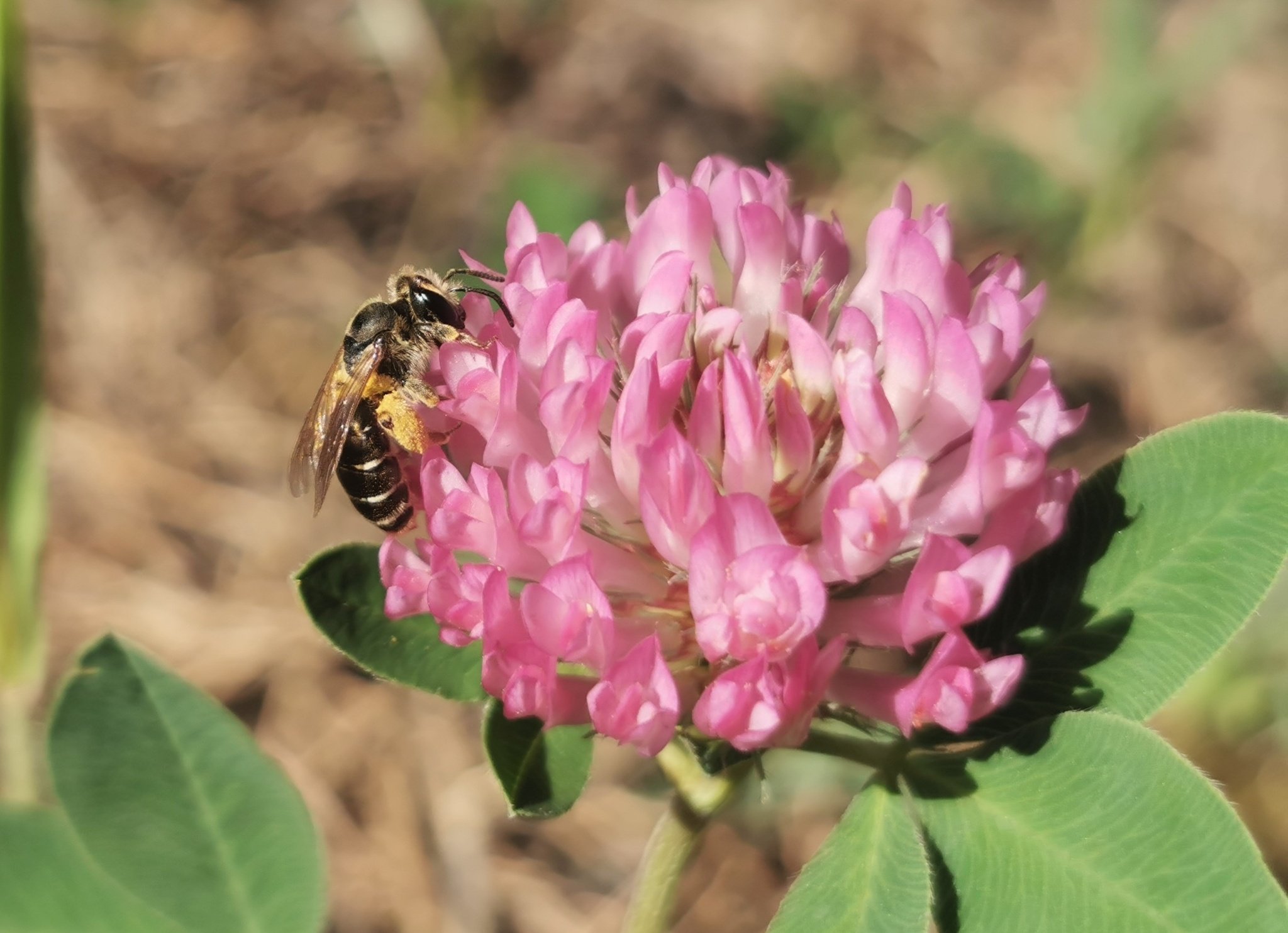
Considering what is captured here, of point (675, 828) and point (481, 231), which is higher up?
point (675, 828)

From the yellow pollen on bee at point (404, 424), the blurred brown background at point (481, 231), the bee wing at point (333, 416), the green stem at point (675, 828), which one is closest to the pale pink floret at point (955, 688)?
the green stem at point (675, 828)

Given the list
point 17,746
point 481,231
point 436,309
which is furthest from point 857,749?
point 481,231

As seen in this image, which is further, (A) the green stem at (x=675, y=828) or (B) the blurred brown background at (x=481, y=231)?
(B) the blurred brown background at (x=481, y=231)

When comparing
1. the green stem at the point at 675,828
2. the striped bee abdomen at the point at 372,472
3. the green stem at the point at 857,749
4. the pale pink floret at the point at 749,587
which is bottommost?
the green stem at the point at 675,828

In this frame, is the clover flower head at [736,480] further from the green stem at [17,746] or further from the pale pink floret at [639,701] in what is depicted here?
the green stem at [17,746]

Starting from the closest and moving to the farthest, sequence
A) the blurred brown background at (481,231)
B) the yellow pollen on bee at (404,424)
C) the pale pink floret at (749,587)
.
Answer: the pale pink floret at (749,587)
the yellow pollen on bee at (404,424)
the blurred brown background at (481,231)

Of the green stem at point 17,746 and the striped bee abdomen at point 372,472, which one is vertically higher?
the striped bee abdomen at point 372,472

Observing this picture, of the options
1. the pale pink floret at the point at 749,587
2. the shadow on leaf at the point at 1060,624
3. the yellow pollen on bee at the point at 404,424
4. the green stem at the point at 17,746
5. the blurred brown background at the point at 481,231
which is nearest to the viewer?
the pale pink floret at the point at 749,587

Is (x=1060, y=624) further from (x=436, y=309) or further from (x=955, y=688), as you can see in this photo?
(x=436, y=309)

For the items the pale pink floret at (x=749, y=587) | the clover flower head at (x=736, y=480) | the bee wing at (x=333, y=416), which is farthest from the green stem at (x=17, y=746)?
the pale pink floret at (x=749, y=587)
